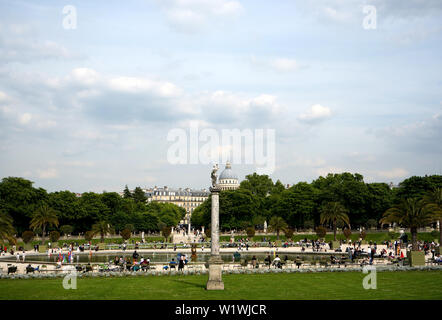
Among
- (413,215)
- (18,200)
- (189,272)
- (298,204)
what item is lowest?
(189,272)

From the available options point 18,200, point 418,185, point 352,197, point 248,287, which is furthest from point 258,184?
point 248,287

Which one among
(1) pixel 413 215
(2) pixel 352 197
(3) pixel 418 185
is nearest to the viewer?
(1) pixel 413 215

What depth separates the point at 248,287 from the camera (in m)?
25.7

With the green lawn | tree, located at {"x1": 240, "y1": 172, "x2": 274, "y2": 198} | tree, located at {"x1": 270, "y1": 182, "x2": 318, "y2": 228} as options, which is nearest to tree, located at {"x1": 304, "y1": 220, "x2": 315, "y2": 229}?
tree, located at {"x1": 270, "y1": 182, "x2": 318, "y2": 228}

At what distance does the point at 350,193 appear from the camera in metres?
91.8

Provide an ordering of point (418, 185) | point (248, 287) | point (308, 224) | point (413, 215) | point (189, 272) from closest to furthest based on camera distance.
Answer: point (248, 287), point (189, 272), point (413, 215), point (418, 185), point (308, 224)

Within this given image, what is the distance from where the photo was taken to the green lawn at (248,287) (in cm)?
2259

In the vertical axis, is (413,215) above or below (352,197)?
below

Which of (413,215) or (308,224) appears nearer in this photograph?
(413,215)

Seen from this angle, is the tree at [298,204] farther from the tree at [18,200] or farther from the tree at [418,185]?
the tree at [18,200]

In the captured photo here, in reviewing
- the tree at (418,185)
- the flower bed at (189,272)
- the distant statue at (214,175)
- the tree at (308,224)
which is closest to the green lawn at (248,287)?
the flower bed at (189,272)

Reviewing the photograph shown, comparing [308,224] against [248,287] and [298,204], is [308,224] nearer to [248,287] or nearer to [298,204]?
[298,204]

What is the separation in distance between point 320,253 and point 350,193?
38.7 meters
